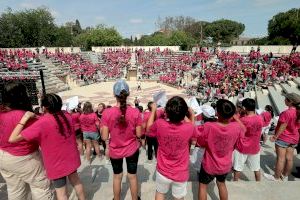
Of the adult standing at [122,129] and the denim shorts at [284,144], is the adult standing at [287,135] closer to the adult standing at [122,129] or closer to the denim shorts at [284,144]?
the denim shorts at [284,144]

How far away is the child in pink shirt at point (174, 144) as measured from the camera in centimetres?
280

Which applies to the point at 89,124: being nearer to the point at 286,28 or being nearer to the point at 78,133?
the point at 78,133

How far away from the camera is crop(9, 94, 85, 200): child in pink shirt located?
2.76 metres

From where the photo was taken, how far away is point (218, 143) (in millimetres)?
3051

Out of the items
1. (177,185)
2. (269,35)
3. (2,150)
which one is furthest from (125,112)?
(269,35)

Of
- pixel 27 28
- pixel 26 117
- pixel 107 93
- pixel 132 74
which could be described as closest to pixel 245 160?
pixel 26 117

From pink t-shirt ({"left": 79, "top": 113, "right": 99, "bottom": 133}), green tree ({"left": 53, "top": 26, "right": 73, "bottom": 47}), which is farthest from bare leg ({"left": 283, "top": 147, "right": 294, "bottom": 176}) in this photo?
green tree ({"left": 53, "top": 26, "right": 73, "bottom": 47})

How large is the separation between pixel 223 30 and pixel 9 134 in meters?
82.0

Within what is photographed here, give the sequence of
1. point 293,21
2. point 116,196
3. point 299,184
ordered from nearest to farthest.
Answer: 1. point 116,196
2. point 299,184
3. point 293,21

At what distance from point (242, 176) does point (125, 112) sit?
118 inches

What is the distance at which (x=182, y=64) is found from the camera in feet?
106

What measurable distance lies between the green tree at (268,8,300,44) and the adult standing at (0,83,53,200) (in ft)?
166

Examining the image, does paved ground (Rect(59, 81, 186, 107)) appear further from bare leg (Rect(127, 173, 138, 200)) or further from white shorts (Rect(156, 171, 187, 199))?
white shorts (Rect(156, 171, 187, 199))

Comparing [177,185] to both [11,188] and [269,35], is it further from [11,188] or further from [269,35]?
[269,35]
